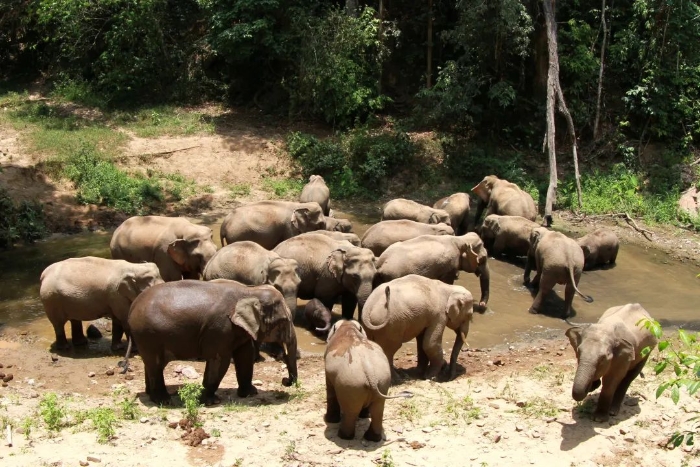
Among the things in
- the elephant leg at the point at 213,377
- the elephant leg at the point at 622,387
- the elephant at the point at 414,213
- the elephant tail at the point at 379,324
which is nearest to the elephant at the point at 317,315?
the elephant tail at the point at 379,324

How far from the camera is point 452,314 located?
35.5 feet

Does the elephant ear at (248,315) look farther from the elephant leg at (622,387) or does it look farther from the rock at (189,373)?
the elephant leg at (622,387)

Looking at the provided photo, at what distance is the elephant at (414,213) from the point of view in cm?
1571

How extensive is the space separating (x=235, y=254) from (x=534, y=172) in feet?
38.3

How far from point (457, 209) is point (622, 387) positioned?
7674 mm

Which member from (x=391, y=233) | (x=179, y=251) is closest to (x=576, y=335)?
(x=391, y=233)

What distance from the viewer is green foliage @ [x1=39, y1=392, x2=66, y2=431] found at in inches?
338

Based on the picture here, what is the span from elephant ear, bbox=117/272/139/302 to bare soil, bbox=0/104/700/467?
0.89 m

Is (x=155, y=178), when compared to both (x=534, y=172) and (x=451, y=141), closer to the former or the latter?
(x=451, y=141)

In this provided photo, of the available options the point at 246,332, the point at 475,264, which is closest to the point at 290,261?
the point at 246,332

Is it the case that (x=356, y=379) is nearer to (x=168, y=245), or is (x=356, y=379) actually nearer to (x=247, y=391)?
(x=247, y=391)

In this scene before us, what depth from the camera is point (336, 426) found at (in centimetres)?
913

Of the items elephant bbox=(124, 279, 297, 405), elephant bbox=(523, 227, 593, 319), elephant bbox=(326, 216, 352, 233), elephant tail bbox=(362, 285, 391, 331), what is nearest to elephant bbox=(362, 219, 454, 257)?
elephant bbox=(326, 216, 352, 233)

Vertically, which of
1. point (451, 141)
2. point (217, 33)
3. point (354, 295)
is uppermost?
point (217, 33)
